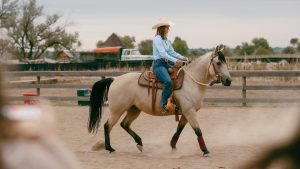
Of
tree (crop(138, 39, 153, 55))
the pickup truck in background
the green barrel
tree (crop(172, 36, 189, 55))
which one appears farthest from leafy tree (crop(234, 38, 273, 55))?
the green barrel

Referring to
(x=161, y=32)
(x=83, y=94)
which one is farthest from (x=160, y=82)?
(x=83, y=94)

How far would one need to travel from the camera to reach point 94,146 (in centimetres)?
945

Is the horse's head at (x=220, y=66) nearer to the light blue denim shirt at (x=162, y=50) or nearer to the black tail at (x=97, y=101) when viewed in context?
the light blue denim shirt at (x=162, y=50)

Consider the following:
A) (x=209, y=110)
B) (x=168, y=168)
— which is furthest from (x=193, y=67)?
(x=209, y=110)

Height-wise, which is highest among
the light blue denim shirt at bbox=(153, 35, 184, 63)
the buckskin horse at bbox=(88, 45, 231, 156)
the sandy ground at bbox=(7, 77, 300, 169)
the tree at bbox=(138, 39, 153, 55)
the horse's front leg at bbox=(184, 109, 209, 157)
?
the light blue denim shirt at bbox=(153, 35, 184, 63)

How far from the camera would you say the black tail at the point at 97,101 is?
943 cm

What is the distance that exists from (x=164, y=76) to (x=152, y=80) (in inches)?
10.6

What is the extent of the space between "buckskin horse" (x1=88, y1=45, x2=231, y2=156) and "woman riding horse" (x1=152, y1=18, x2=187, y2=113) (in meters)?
0.16

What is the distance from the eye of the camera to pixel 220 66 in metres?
8.98

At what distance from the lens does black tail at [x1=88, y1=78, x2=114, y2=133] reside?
9.43 m

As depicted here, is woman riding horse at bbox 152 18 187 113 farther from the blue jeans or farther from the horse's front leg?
the horse's front leg

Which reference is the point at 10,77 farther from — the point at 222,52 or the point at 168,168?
the point at 222,52

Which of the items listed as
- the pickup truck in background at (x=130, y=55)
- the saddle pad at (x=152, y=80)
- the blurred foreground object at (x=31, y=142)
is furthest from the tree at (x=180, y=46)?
the blurred foreground object at (x=31, y=142)

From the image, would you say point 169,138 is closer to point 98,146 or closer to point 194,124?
point 98,146
